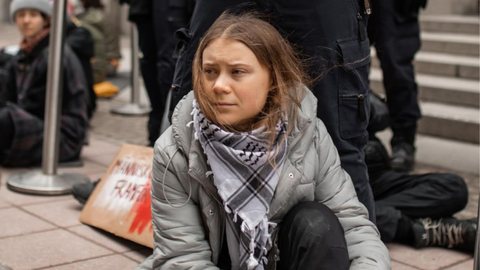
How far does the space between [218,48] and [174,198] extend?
0.47 meters

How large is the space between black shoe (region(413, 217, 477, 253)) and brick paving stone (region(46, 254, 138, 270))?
4.01ft

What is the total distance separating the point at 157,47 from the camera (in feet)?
17.3

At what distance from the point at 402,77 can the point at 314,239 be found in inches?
118

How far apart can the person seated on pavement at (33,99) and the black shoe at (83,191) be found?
1062 mm

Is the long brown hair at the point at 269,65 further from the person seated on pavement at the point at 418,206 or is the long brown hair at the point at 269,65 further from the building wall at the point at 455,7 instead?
the building wall at the point at 455,7

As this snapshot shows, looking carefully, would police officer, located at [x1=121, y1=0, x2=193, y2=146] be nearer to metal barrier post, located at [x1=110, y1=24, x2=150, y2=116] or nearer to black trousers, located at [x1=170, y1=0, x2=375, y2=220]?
black trousers, located at [x1=170, y1=0, x2=375, y2=220]

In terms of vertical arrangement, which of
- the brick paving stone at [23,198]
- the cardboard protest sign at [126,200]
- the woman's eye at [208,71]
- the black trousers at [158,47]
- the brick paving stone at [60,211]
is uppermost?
the woman's eye at [208,71]

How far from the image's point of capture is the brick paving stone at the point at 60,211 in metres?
4.17

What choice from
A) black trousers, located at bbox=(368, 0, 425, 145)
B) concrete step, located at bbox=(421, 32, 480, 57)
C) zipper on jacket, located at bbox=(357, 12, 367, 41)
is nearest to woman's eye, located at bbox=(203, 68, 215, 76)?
zipper on jacket, located at bbox=(357, 12, 367, 41)

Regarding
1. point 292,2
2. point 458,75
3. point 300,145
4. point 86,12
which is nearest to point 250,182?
point 300,145

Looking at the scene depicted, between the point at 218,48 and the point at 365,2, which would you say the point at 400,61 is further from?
the point at 218,48

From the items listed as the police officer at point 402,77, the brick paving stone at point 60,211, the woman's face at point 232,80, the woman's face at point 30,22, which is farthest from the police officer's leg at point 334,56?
the woman's face at point 30,22

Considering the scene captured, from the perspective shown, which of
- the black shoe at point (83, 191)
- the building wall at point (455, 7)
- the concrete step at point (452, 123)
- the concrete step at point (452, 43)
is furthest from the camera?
the building wall at point (455, 7)

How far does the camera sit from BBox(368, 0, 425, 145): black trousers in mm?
5320
